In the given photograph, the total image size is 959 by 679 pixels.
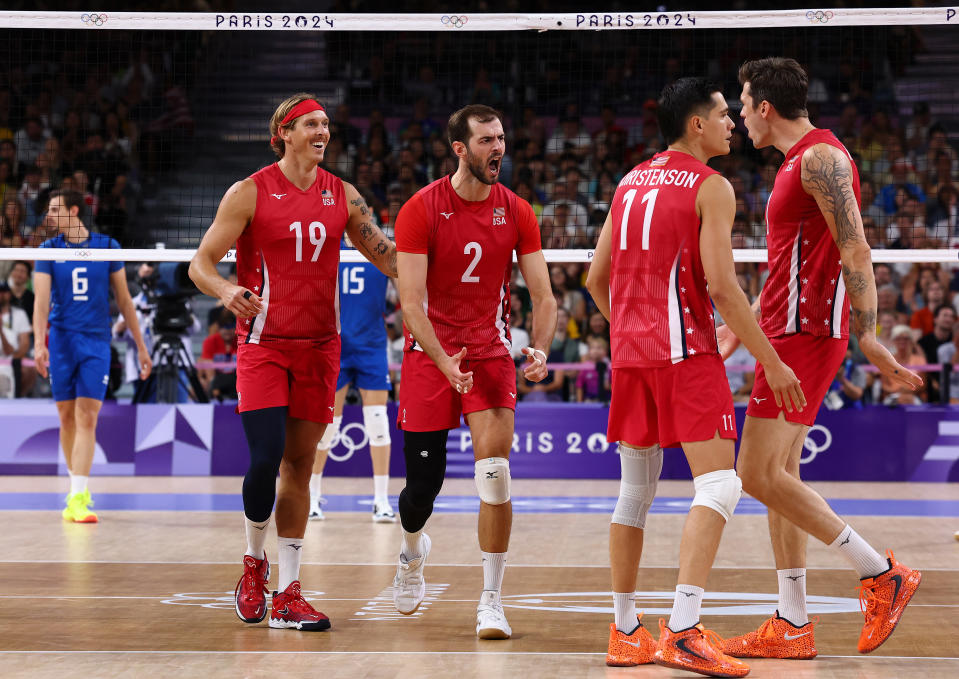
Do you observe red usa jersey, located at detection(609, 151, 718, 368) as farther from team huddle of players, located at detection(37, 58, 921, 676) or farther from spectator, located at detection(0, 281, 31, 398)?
spectator, located at detection(0, 281, 31, 398)

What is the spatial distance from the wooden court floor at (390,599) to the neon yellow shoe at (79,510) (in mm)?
202

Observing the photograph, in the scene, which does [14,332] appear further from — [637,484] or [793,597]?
[793,597]

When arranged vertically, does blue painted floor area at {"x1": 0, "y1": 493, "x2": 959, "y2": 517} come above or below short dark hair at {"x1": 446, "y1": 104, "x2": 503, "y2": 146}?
below

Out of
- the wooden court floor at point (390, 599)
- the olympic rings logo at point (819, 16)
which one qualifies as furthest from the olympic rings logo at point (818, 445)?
the olympic rings logo at point (819, 16)

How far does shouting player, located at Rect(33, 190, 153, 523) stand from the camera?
958 centimetres

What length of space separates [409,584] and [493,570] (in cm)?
58

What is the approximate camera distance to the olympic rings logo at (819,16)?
838 centimetres

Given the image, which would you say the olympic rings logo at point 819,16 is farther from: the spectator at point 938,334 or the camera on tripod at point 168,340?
the camera on tripod at point 168,340

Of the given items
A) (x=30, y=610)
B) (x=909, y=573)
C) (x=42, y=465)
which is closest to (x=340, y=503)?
(x=42, y=465)

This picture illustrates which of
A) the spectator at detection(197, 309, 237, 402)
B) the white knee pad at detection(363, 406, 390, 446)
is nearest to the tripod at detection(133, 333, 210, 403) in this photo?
the spectator at detection(197, 309, 237, 402)

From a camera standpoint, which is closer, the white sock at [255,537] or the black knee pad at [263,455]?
the black knee pad at [263,455]

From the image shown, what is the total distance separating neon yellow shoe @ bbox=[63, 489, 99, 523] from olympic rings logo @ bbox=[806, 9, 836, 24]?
20.9 ft

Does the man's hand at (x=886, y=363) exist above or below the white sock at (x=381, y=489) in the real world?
above

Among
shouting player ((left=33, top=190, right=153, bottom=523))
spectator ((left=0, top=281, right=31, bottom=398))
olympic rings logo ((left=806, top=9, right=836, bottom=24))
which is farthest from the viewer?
spectator ((left=0, top=281, right=31, bottom=398))
